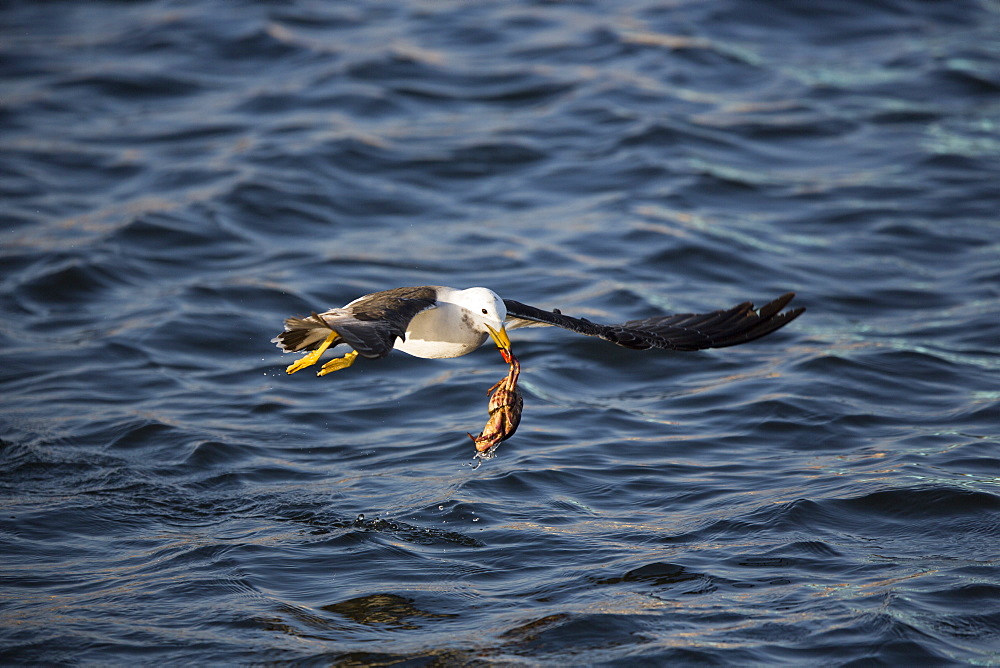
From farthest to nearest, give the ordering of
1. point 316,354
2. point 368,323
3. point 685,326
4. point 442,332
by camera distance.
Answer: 1. point 685,326
2. point 316,354
3. point 442,332
4. point 368,323

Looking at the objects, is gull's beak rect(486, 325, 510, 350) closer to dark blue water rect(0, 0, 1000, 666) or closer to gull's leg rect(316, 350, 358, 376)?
gull's leg rect(316, 350, 358, 376)

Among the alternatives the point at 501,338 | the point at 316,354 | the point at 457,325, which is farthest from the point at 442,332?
the point at 316,354

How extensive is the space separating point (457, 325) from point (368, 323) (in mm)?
1292

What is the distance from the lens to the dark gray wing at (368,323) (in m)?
5.86

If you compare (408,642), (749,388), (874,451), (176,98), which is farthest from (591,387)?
(176,98)

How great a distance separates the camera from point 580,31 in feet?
65.4

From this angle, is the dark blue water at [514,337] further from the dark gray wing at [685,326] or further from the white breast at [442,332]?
the white breast at [442,332]

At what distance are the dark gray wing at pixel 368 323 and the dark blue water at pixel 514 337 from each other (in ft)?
4.54

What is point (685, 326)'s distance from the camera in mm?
8508

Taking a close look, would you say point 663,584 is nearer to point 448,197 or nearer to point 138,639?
point 138,639

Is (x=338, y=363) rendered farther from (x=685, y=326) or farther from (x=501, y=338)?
(x=685, y=326)

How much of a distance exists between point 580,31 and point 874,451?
12.3 metres

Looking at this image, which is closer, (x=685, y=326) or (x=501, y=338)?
(x=501, y=338)

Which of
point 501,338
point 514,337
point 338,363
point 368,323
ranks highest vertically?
point 368,323
